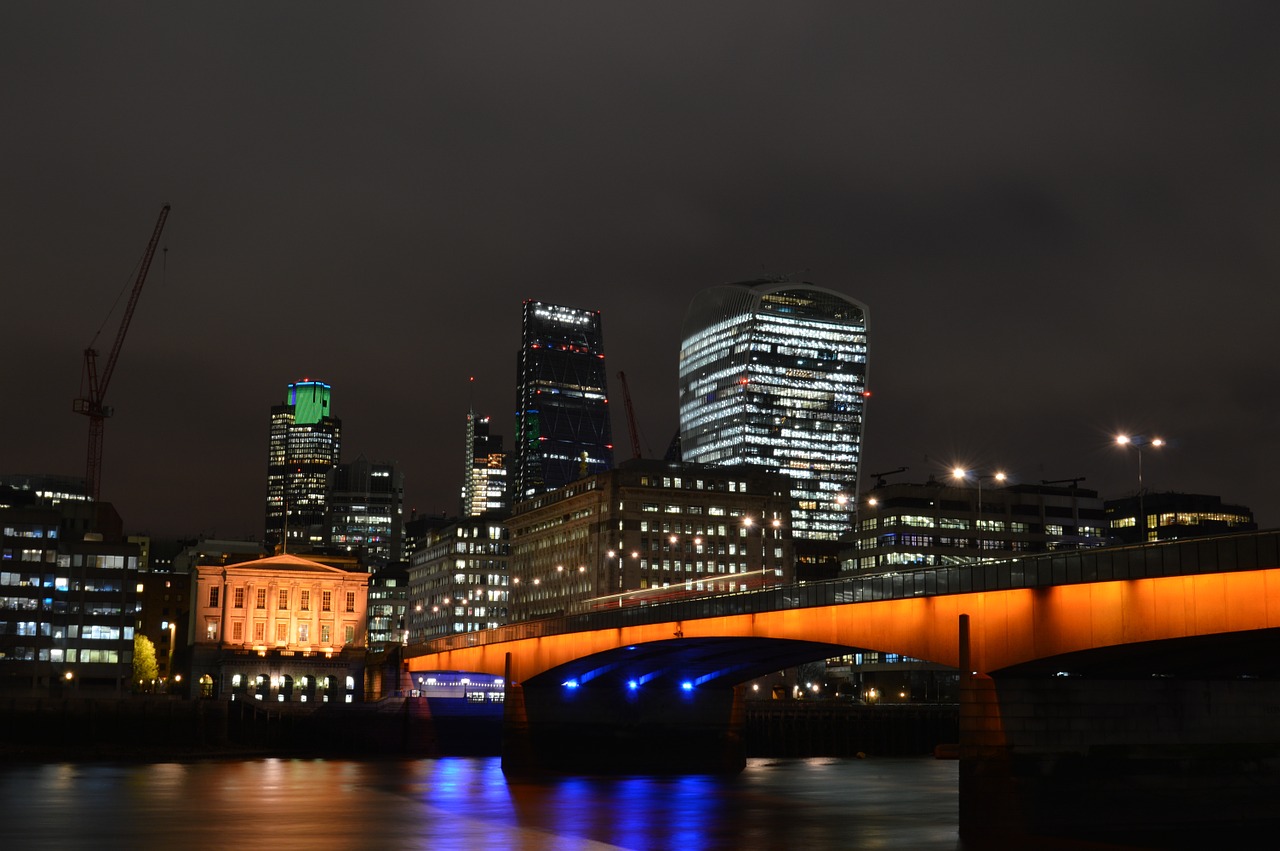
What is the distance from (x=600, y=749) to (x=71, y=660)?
90485mm

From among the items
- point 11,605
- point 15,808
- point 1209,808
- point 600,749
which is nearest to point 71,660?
point 11,605

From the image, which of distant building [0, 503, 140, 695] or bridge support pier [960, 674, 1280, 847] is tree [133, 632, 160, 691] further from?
bridge support pier [960, 674, 1280, 847]

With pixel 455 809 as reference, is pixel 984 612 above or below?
above

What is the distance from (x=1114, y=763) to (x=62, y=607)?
477 ft

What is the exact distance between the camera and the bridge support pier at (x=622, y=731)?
110 meters

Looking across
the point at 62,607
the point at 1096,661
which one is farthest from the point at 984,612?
the point at 62,607

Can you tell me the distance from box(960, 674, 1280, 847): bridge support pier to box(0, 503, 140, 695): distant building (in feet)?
445

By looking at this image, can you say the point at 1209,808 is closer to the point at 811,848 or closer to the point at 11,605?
the point at 811,848

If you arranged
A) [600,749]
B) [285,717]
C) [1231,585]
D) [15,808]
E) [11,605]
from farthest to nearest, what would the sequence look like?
[11,605], [285,717], [600,749], [15,808], [1231,585]

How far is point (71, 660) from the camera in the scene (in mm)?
172625

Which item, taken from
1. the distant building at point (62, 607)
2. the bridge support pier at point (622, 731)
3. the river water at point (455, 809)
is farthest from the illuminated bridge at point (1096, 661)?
the distant building at point (62, 607)

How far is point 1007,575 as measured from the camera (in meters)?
61.1

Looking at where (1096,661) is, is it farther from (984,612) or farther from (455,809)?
(455,809)

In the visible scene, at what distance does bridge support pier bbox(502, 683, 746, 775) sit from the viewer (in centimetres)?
10988
